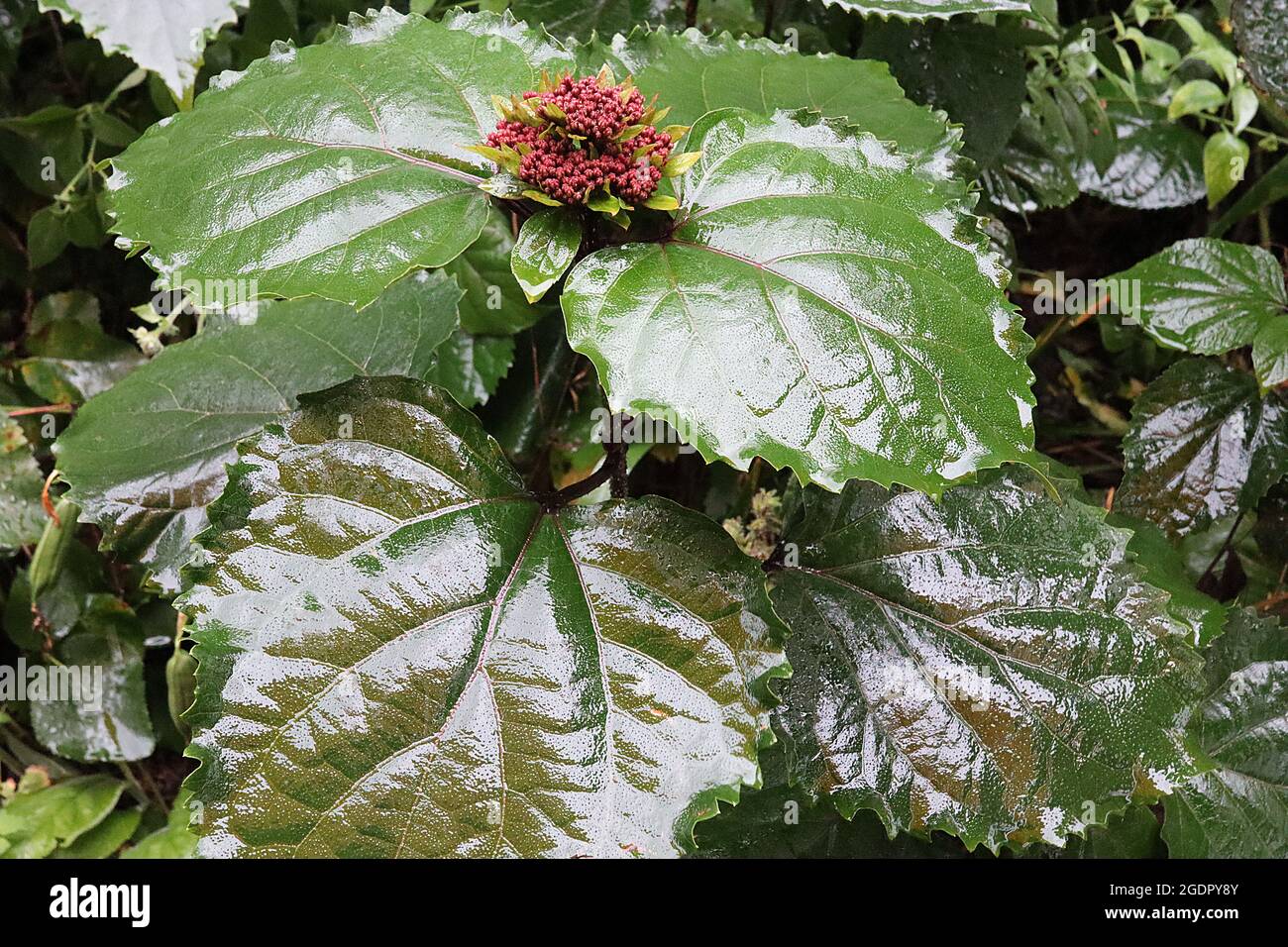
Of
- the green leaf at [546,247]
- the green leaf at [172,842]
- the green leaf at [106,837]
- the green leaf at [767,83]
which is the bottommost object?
the green leaf at [106,837]

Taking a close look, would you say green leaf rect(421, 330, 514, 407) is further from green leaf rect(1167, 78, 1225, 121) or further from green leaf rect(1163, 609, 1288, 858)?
green leaf rect(1167, 78, 1225, 121)

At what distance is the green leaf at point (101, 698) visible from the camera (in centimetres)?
167

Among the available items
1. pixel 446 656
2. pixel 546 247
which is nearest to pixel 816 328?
pixel 546 247

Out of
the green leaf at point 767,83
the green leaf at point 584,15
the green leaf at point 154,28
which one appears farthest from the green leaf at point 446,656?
the green leaf at point 584,15

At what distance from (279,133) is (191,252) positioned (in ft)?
0.48

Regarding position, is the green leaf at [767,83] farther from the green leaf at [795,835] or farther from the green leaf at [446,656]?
the green leaf at [795,835]

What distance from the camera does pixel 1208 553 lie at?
5.93 ft

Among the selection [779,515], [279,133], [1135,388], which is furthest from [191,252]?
[1135,388]

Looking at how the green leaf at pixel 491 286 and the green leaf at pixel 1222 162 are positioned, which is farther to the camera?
the green leaf at pixel 1222 162

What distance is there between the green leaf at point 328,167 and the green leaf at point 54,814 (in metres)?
1.23

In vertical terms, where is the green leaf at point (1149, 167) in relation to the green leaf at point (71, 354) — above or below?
above

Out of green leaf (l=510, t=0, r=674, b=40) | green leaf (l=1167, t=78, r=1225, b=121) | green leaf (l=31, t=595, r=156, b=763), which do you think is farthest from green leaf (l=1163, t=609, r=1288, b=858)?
green leaf (l=31, t=595, r=156, b=763)

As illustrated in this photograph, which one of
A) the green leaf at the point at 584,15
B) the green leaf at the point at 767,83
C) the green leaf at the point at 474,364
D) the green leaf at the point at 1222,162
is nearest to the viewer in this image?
the green leaf at the point at 767,83

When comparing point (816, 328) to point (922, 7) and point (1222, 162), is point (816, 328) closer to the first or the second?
point (922, 7)
